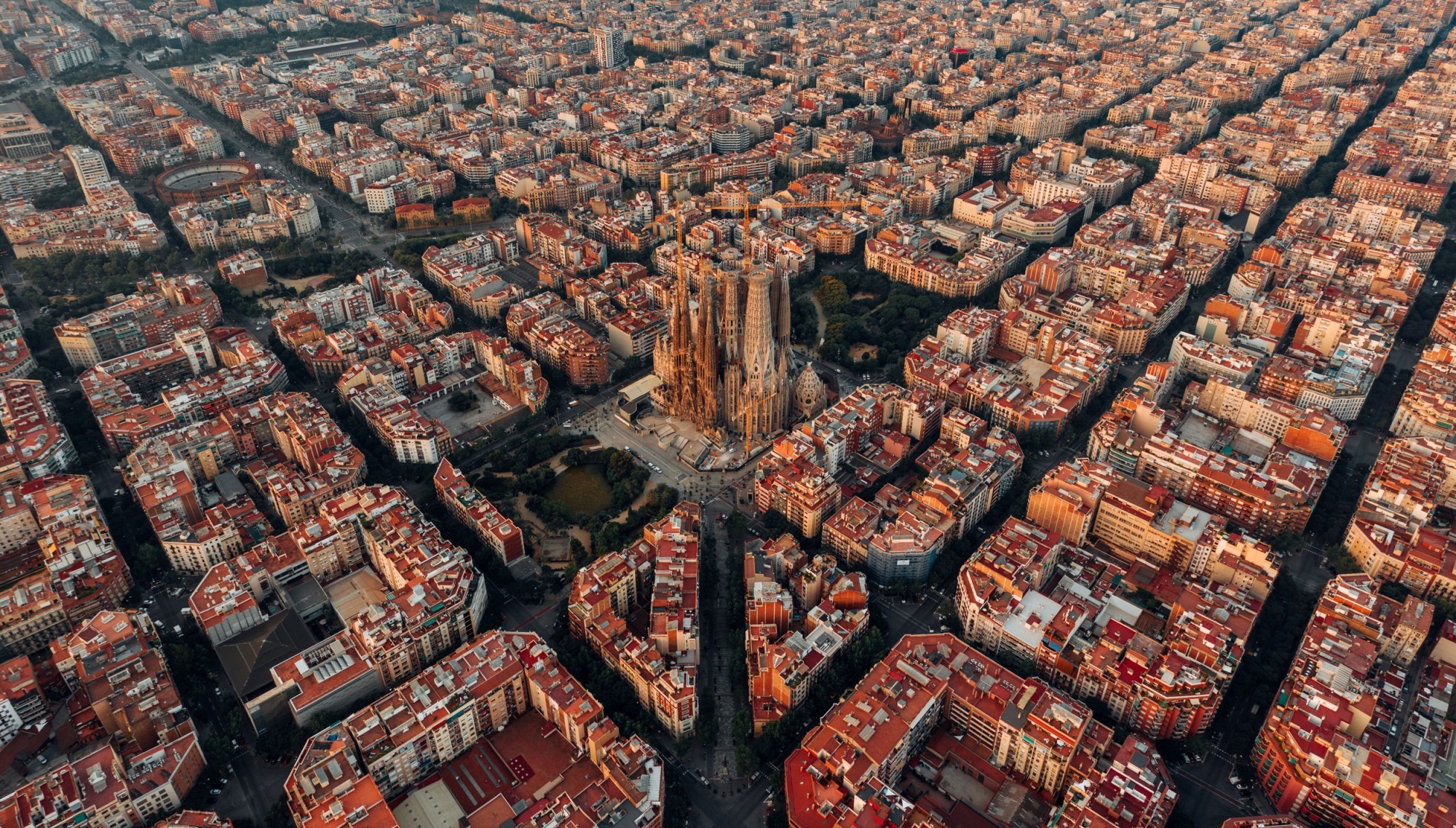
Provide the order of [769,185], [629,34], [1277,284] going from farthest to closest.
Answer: [629,34]
[769,185]
[1277,284]

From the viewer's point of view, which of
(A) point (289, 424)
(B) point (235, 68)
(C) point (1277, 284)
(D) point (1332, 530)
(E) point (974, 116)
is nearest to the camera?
(D) point (1332, 530)

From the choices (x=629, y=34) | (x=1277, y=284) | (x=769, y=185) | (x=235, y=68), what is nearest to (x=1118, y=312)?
(x=1277, y=284)

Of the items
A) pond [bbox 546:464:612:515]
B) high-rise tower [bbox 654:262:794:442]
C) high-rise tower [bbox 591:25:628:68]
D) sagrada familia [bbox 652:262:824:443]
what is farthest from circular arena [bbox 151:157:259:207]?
pond [bbox 546:464:612:515]

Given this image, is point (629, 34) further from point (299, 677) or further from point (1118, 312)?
point (299, 677)

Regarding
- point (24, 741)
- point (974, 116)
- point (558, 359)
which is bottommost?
point (24, 741)

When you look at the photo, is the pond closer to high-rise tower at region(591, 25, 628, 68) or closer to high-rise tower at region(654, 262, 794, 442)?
high-rise tower at region(654, 262, 794, 442)

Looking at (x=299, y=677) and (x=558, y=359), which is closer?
(x=299, y=677)
